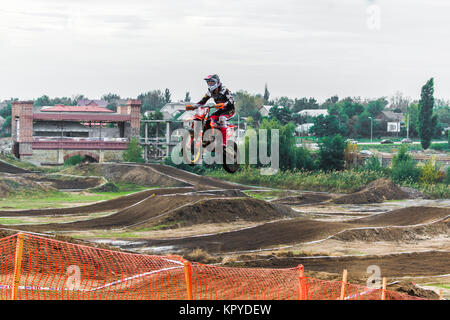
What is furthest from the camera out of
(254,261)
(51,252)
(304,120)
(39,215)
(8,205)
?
(304,120)

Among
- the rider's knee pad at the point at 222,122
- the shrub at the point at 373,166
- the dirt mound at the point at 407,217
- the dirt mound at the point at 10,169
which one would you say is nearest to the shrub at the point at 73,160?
the dirt mound at the point at 10,169

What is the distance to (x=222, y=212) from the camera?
146ft

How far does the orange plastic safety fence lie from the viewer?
17016 millimetres

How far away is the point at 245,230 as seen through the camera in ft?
126

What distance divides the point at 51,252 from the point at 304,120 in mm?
139732

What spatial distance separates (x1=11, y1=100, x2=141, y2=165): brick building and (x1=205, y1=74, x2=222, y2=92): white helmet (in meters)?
76.9

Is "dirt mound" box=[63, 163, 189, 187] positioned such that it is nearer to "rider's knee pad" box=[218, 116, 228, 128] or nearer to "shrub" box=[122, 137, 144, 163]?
"shrub" box=[122, 137, 144, 163]

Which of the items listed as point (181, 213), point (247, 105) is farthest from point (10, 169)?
point (247, 105)

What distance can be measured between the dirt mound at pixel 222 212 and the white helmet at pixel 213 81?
25911 mm

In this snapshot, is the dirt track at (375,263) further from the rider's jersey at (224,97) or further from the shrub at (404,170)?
the shrub at (404,170)

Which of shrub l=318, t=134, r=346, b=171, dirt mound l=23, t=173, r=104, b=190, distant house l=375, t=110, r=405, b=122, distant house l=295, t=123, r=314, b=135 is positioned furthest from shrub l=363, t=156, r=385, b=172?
distant house l=375, t=110, r=405, b=122

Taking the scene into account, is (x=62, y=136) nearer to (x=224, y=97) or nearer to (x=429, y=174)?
(x=429, y=174)
